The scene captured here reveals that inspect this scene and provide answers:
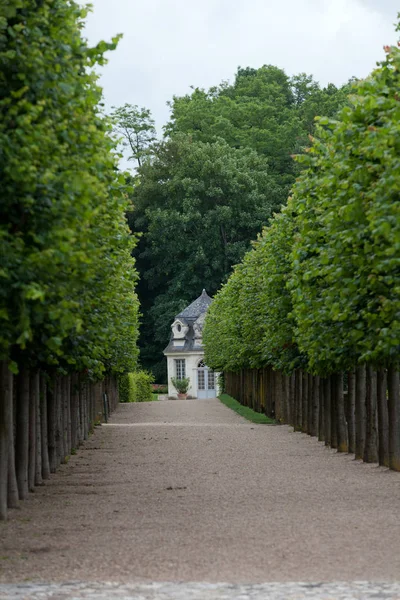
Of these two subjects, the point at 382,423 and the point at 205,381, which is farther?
the point at 205,381

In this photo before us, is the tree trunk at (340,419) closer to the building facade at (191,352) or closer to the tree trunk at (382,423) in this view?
the tree trunk at (382,423)

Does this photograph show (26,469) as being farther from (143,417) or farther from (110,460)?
(143,417)

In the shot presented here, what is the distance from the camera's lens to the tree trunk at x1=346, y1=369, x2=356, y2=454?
24.9 m

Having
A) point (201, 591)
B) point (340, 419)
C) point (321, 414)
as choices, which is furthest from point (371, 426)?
point (201, 591)

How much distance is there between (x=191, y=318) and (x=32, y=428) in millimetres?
65054

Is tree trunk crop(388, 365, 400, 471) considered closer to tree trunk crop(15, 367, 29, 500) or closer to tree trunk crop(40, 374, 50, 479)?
tree trunk crop(40, 374, 50, 479)

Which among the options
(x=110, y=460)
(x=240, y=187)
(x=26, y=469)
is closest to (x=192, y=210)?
(x=240, y=187)

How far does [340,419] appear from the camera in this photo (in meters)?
25.6

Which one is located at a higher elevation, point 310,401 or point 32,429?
point 32,429

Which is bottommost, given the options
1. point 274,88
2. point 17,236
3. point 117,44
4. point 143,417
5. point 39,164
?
point 143,417

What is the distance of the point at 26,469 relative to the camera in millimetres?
17062

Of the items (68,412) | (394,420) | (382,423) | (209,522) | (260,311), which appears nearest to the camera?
(209,522)

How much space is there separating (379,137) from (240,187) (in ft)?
209

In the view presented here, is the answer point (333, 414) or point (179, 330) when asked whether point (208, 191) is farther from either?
point (333, 414)
